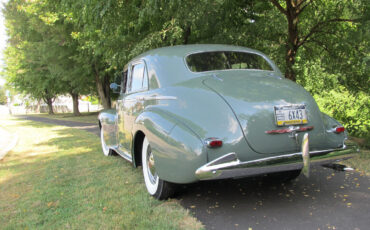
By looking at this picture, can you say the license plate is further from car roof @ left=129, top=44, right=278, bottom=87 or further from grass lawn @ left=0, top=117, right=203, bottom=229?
grass lawn @ left=0, top=117, right=203, bottom=229

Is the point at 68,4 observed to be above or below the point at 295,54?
above

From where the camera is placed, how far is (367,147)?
6094mm

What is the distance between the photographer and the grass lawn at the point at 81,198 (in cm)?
298

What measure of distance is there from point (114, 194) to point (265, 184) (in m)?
1.98

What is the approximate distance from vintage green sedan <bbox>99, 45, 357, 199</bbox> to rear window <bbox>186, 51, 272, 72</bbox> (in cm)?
1

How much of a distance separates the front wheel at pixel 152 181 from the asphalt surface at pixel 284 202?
24 cm

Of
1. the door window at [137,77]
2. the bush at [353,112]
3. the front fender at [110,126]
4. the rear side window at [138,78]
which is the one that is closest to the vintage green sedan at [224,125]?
the rear side window at [138,78]

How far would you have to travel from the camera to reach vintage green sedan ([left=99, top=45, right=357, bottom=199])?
273 cm

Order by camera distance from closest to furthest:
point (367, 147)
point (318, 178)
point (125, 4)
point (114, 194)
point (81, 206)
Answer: point (81, 206), point (114, 194), point (318, 178), point (367, 147), point (125, 4)

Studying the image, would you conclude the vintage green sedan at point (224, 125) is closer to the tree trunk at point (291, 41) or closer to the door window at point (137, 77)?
the door window at point (137, 77)

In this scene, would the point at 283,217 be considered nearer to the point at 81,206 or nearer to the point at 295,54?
the point at 81,206

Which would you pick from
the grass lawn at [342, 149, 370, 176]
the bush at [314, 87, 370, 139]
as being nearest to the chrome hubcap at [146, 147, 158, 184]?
the grass lawn at [342, 149, 370, 176]

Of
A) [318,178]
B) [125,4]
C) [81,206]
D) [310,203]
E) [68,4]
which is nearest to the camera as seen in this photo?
[310,203]

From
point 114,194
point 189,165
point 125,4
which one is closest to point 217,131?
point 189,165
